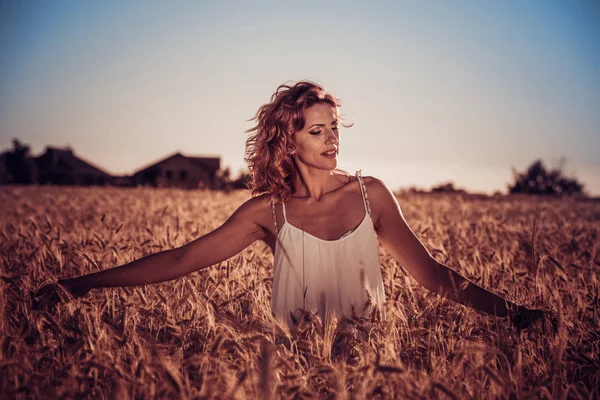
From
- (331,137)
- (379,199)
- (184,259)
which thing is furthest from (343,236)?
(184,259)

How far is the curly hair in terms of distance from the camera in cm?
306

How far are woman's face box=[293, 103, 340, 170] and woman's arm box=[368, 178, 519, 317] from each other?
1.13 ft

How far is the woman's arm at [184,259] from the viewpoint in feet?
8.81

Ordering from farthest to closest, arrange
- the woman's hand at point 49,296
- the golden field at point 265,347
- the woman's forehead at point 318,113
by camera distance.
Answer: the woman's forehead at point 318,113 < the woman's hand at point 49,296 < the golden field at point 265,347

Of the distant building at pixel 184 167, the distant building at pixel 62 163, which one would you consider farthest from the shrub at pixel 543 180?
the distant building at pixel 62 163

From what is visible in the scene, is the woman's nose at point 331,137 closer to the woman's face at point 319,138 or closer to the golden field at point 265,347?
the woman's face at point 319,138

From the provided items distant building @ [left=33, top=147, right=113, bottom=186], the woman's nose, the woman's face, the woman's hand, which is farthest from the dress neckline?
distant building @ [left=33, top=147, right=113, bottom=186]

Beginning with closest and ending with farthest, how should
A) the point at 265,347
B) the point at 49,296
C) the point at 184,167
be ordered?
the point at 265,347
the point at 49,296
the point at 184,167

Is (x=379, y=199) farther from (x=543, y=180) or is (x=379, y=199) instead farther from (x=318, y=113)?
(x=543, y=180)

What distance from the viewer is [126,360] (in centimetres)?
194

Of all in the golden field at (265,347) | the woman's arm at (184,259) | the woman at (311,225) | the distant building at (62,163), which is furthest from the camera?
the distant building at (62,163)

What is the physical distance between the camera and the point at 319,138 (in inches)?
119

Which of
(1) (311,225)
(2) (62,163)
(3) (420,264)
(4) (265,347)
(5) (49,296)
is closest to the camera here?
(4) (265,347)

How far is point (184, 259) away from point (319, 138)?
3.35ft
